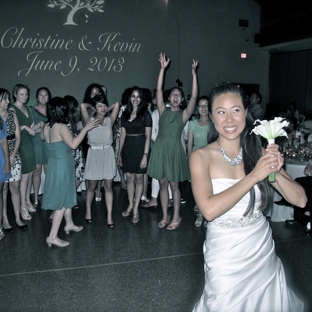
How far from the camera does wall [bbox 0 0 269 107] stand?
365 inches

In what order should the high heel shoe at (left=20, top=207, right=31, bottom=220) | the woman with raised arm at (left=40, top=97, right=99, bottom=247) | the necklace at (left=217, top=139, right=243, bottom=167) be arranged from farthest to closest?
1. the high heel shoe at (left=20, top=207, right=31, bottom=220)
2. the woman with raised arm at (left=40, top=97, right=99, bottom=247)
3. the necklace at (left=217, top=139, right=243, bottom=167)

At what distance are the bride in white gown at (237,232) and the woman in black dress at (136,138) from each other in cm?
297

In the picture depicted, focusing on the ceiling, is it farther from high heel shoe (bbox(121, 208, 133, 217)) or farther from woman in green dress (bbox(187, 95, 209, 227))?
high heel shoe (bbox(121, 208, 133, 217))

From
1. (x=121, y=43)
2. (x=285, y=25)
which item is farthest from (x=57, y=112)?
(x=285, y=25)

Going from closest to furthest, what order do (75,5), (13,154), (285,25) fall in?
(13,154), (75,5), (285,25)

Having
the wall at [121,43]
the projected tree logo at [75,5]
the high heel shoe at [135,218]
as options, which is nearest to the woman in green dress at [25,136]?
the high heel shoe at [135,218]

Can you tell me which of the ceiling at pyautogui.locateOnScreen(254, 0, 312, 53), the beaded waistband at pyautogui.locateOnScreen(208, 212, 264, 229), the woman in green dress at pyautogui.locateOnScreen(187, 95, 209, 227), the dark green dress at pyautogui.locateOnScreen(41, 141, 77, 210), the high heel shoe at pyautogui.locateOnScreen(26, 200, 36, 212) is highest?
the ceiling at pyautogui.locateOnScreen(254, 0, 312, 53)

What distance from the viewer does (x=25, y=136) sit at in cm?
473

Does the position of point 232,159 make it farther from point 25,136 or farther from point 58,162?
point 25,136

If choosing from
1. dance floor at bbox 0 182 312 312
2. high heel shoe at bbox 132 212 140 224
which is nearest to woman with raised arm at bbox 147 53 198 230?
high heel shoe at bbox 132 212 140 224

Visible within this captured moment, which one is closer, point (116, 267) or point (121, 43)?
point (116, 267)

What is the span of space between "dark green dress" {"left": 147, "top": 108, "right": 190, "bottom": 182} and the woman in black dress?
274 mm

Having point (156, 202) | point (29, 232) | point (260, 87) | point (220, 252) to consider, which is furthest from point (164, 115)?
point (260, 87)

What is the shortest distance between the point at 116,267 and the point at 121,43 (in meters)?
7.72
